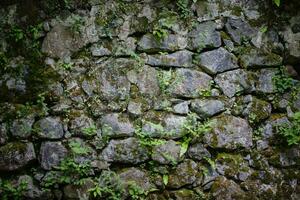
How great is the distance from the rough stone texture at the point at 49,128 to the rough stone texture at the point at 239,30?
2769 millimetres

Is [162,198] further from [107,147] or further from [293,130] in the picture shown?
[293,130]

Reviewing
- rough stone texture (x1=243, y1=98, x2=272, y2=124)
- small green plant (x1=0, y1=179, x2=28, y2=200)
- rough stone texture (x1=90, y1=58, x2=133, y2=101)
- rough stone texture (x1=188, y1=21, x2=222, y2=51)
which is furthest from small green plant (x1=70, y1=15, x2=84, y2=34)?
rough stone texture (x1=243, y1=98, x2=272, y2=124)

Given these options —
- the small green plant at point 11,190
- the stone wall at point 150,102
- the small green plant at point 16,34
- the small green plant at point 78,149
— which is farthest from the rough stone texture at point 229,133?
the small green plant at point 16,34

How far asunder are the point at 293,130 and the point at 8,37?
4209 mm

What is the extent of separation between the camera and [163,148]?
5223 mm

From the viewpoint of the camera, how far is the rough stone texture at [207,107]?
5352mm

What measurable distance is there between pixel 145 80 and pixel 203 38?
104 centimetres

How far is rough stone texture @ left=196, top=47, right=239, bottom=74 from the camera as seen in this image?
5457 mm

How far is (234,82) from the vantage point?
5.46 m

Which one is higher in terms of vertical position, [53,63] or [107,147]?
[53,63]

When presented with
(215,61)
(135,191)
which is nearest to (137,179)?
(135,191)

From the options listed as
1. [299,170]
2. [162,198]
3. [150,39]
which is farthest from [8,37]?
[299,170]

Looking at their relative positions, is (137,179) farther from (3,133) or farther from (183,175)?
(3,133)

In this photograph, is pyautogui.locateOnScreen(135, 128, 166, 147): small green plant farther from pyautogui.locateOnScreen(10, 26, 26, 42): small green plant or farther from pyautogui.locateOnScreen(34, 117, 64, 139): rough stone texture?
pyautogui.locateOnScreen(10, 26, 26, 42): small green plant
